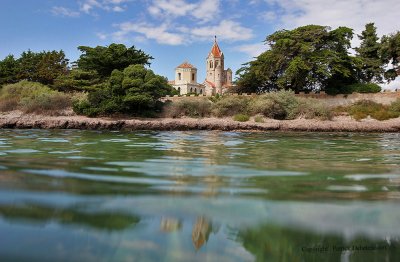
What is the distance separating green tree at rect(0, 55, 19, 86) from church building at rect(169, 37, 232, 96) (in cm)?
4469

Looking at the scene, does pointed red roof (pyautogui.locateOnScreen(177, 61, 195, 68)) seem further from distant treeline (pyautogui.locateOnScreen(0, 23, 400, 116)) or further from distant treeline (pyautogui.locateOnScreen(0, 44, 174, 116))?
distant treeline (pyautogui.locateOnScreen(0, 23, 400, 116))

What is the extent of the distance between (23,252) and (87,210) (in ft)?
2.38

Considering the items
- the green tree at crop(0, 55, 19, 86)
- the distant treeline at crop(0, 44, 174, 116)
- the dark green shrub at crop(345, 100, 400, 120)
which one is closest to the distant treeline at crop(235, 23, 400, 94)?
the dark green shrub at crop(345, 100, 400, 120)

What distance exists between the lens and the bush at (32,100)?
23.9 m

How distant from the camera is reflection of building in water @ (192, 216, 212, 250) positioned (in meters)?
2.40

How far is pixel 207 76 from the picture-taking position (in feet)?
291

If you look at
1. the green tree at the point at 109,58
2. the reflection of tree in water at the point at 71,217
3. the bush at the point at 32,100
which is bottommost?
the reflection of tree in water at the point at 71,217

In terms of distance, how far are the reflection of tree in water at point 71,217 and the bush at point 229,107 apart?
22.1 meters

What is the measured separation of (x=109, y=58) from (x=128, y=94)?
321 inches

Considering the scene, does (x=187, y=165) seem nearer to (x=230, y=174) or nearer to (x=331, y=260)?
(x=230, y=174)

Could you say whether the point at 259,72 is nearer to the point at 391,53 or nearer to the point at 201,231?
the point at 391,53

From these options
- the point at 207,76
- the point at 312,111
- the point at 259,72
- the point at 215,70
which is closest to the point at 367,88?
the point at 259,72

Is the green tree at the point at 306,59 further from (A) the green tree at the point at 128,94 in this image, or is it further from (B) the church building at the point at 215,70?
(B) the church building at the point at 215,70

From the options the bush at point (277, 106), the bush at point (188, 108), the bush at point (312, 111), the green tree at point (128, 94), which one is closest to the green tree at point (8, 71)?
the green tree at point (128, 94)
